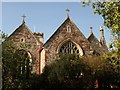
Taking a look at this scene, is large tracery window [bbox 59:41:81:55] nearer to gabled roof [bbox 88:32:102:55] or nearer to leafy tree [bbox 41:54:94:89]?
gabled roof [bbox 88:32:102:55]

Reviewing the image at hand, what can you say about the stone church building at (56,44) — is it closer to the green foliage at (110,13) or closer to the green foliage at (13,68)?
the green foliage at (13,68)

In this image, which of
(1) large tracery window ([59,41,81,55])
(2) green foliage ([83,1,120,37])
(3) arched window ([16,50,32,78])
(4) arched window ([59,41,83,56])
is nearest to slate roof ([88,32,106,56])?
(4) arched window ([59,41,83,56])

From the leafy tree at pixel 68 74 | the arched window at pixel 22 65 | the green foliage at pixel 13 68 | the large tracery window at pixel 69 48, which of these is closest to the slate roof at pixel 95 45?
the large tracery window at pixel 69 48

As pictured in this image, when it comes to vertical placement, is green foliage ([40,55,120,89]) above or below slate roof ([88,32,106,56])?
below

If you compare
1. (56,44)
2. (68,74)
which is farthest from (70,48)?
(68,74)

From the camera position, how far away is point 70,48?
34156mm

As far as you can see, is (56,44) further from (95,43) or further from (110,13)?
(110,13)

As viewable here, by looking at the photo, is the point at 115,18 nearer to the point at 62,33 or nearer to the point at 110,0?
the point at 110,0

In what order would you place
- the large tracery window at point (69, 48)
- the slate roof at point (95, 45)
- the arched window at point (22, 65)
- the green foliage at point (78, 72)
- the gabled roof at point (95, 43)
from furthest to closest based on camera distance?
the gabled roof at point (95, 43), the slate roof at point (95, 45), the large tracery window at point (69, 48), the green foliage at point (78, 72), the arched window at point (22, 65)

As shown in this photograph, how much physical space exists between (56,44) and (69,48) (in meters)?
1.99

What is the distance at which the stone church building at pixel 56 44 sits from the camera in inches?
1293

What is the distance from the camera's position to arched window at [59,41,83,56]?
33.9m

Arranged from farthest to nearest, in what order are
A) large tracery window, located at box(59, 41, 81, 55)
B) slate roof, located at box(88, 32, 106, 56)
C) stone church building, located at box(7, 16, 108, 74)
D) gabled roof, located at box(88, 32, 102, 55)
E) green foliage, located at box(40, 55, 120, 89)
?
gabled roof, located at box(88, 32, 102, 55) → slate roof, located at box(88, 32, 106, 56) → large tracery window, located at box(59, 41, 81, 55) → stone church building, located at box(7, 16, 108, 74) → green foliage, located at box(40, 55, 120, 89)

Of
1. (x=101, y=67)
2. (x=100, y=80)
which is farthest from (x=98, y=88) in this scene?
(x=101, y=67)
